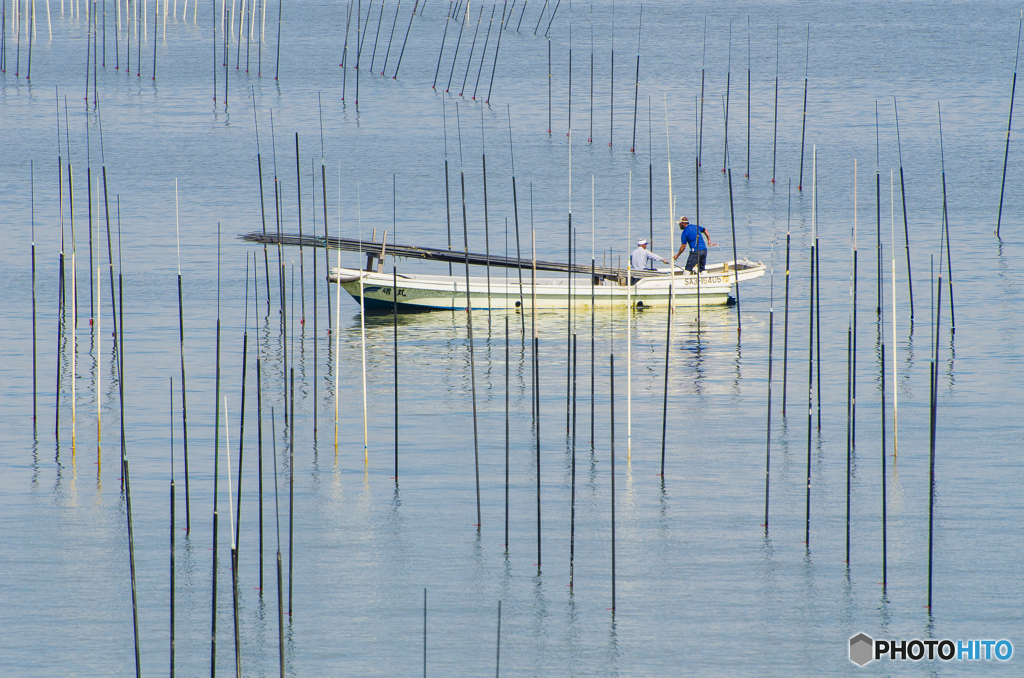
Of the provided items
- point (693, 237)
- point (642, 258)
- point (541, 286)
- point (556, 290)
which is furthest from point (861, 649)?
point (693, 237)

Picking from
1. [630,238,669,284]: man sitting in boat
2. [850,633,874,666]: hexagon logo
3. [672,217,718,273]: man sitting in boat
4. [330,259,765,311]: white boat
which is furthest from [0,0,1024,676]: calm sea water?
[672,217,718,273]: man sitting in boat

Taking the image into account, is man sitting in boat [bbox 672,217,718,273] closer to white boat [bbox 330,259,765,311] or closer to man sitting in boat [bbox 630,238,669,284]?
white boat [bbox 330,259,765,311]

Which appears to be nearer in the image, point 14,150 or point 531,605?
point 531,605

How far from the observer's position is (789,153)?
38.0 metres

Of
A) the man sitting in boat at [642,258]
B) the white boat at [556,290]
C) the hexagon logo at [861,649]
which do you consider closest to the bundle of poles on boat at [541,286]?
the white boat at [556,290]

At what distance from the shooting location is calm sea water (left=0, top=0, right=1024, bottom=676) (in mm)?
11188

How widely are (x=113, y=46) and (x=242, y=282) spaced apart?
26457 millimetres

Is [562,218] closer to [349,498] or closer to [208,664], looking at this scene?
[349,498]

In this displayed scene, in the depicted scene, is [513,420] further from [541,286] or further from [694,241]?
[694,241]

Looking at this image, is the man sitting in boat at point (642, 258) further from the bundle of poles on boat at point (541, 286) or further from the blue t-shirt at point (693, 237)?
the blue t-shirt at point (693, 237)

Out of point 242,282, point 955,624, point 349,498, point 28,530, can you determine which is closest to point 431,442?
point 349,498

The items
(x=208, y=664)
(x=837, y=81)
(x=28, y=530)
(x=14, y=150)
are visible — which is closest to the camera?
(x=208, y=664)

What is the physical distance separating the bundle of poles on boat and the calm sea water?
421 millimetres

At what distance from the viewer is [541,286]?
74.7 feet
